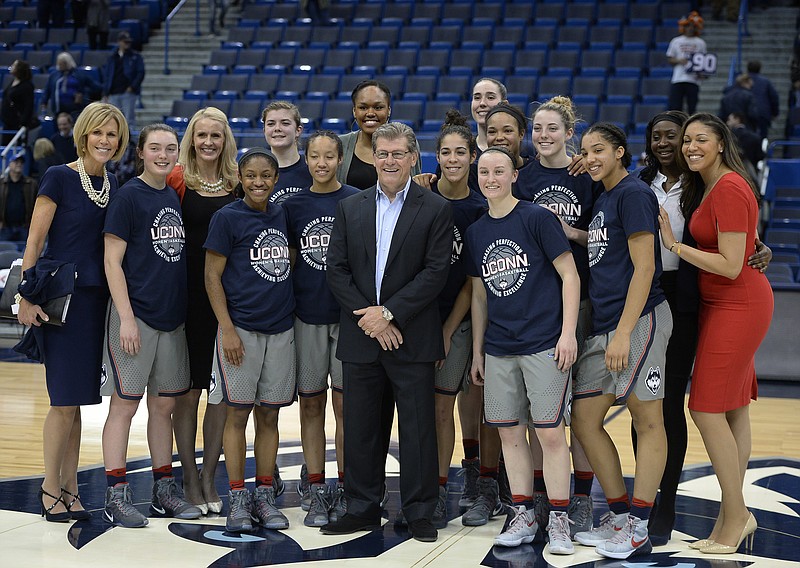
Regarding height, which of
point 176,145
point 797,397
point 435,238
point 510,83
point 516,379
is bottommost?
point 797,397

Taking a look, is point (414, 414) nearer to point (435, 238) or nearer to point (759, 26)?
point (435, 238)

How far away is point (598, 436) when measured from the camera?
373 cm

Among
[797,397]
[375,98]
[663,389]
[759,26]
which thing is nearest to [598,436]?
[663,389]

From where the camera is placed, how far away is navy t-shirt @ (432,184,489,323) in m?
3.98

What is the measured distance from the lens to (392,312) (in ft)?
12.1

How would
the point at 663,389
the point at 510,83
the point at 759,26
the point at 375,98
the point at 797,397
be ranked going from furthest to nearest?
1. the point at 759,26
2. the point at 510,83
3. the point at 797,397
4. the point at 375,98
5. the point at 663,389

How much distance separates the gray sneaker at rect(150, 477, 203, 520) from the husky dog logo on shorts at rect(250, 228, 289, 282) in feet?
3.18

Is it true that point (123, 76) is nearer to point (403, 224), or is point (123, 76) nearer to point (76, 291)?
point (76, 291)

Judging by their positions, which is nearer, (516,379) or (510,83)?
(516,379)

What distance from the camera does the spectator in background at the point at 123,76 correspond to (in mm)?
11500

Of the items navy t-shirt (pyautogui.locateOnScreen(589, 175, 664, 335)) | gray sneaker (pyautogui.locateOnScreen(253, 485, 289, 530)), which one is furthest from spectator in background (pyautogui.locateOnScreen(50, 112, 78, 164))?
navy t-shirt (pyautogui.locateOnScreen(589, 175, 664, 335))

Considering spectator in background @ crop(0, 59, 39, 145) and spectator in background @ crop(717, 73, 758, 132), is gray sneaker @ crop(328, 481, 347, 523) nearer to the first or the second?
spectator in background @ crop(717, 73, 758, 132)

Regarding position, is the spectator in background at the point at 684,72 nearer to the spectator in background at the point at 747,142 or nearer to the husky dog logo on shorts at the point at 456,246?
the spectator in background at the point at 747,142

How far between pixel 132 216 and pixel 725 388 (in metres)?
2.32
